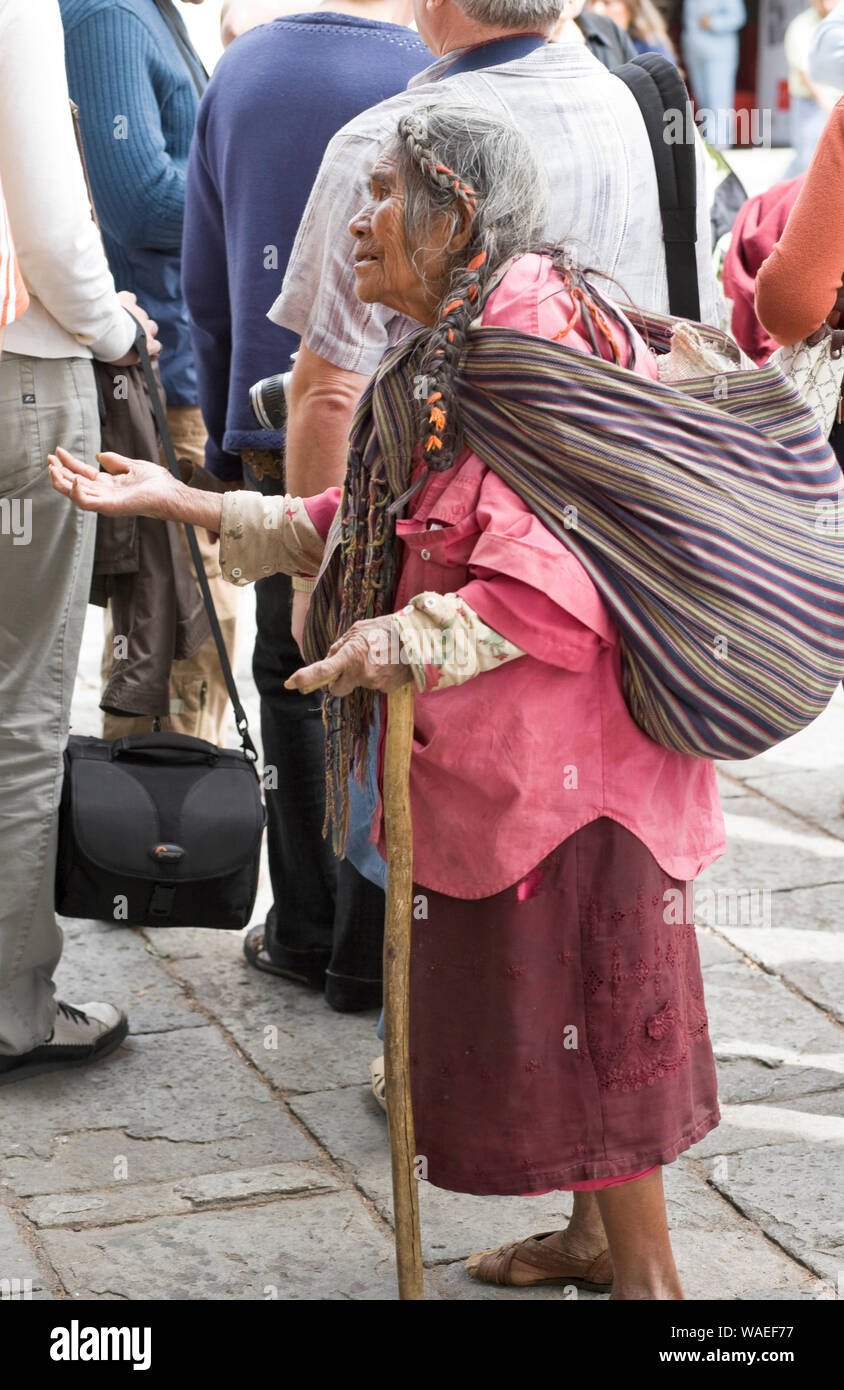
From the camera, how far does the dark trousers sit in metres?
3.38

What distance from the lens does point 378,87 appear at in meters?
3.07

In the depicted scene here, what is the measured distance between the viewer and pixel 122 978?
362 centimetres

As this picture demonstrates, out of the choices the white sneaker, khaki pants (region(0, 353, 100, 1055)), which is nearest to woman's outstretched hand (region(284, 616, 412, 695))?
khaki pants (region(0, 353, 100, 1055))

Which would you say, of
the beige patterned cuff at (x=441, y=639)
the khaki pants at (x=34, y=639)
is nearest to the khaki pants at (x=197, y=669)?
the khaki pants at (x=34, y=639)

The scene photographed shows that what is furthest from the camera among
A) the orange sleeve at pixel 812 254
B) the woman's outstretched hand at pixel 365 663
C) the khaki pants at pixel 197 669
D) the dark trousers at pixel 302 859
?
the khaki pants at pixel 197 669

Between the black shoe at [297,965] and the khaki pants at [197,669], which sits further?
the khaki pants at [197,669]

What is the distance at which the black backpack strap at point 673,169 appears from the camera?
2629 mm

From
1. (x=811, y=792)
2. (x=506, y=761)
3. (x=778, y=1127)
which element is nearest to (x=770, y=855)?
(x=811, y=792)

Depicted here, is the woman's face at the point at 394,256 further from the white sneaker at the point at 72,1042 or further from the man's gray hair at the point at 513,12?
the white sneaker at the point at 72,1042

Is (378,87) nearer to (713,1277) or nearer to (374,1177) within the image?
(374,1177)

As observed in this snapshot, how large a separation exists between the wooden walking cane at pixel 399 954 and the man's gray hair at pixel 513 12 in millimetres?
1177
